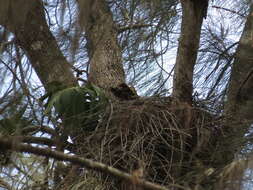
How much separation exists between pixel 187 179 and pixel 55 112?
62 centimetres

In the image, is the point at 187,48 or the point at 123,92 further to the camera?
the point at 123,92

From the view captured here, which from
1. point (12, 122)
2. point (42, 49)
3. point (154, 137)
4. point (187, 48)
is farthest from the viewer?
point (42, 49)

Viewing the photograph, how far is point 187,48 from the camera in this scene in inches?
94.0

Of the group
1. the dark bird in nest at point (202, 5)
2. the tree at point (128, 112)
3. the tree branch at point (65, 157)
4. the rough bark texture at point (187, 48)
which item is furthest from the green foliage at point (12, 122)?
the dark bird in nest at point (202, 5)

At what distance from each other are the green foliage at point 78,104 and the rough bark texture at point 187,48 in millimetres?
275

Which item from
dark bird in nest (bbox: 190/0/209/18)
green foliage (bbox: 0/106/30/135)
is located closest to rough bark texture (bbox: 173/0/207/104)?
dark bird in nest (bbox: 190/0/209/18)

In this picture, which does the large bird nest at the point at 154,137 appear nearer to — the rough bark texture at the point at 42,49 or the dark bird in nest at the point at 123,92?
the dark bird in nest at the point at 123,92

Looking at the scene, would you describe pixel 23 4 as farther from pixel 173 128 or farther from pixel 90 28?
pixel 173 128

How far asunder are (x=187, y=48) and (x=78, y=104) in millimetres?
435

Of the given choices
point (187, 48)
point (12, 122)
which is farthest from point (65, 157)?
point (187, 48)

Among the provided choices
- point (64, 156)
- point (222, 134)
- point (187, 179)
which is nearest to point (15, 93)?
point (64, 156)

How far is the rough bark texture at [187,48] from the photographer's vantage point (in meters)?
2.37

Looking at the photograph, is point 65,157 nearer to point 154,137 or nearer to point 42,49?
point 154,137

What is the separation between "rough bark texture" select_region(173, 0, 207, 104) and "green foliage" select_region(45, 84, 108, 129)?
27cm
